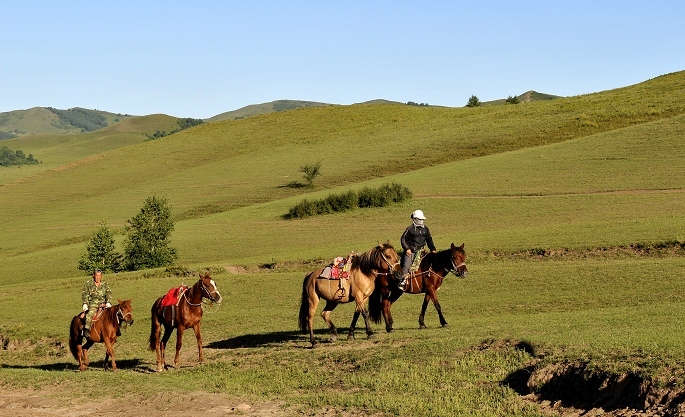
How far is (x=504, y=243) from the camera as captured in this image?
37.2 metres

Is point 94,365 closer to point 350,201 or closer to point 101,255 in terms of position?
point 101,255

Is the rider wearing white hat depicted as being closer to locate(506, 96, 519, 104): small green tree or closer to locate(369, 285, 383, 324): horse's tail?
locate(369, 285, 383, 324): horse's tail

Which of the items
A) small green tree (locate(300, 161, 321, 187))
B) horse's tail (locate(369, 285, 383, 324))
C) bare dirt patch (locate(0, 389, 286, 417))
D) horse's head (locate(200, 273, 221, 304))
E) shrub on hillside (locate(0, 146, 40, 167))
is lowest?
bare dirt patch (locate(0, 389, 286, 417))

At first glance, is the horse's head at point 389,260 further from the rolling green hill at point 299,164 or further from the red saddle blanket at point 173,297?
the rolling green hill at point 299,164

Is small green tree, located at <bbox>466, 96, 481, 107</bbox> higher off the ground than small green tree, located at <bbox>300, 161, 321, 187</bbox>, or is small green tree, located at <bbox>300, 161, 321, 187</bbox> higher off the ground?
small green tree, located at <bbox>466, 96, 481, 107</bbox>

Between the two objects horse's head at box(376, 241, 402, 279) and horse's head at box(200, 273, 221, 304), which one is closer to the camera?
horse's head at box(200, 273, 221, 304)

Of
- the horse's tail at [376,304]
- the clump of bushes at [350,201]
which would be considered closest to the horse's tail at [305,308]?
the horse's tail at [376,304]

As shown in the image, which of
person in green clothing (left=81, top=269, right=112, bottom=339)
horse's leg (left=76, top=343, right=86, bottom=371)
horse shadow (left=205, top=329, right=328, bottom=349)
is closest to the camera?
person in green clothing (left=81, top=269, right=112, bottom=339)

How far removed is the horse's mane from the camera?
20250 mm

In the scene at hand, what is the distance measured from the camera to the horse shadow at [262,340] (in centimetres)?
2142

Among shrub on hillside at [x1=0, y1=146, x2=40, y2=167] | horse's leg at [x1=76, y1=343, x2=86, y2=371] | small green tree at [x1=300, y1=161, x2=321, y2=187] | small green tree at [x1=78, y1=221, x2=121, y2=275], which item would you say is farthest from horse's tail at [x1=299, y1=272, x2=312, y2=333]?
shrub on hillside at [x1=0, y1=146, x2=40, y2=167]

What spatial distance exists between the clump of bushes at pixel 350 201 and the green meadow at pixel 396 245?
1.92 m

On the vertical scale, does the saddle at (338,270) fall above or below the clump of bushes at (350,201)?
below

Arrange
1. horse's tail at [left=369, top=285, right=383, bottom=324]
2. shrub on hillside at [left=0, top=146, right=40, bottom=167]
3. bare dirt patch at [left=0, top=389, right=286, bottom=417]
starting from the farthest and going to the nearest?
shrub on hillside at [left=0, top=146, right=40, bottom=167]
horse's tail at [left=369, top=285, right=383, bottom=324]
bare dirt patch at [left=0, top=389, right=286, bottom=417]
